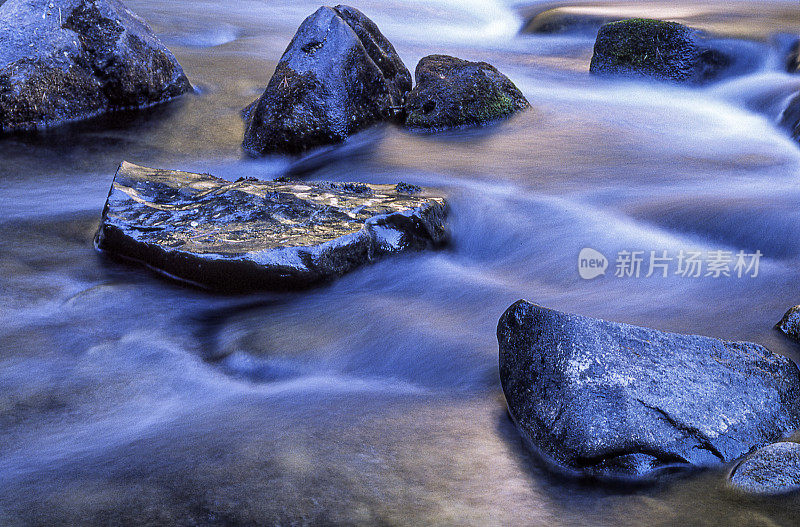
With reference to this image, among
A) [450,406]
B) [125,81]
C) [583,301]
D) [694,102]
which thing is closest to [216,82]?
[125,81]

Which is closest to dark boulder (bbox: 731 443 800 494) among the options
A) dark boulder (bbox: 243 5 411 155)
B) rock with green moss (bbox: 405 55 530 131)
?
dark boulder (bbox: 243 5 411 155)

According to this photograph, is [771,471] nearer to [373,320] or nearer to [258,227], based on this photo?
[373,320]

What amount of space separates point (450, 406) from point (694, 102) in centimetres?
669

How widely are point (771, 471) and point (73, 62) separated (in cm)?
697

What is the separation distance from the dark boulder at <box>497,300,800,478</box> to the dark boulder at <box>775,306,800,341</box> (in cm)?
64

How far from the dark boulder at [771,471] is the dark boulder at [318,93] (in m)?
4.86

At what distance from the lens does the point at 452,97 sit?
7281 millimetres

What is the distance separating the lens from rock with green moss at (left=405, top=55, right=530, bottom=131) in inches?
285

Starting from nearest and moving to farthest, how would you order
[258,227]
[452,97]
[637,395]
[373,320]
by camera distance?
[637,395], [373,320], [258,227], [452,97]

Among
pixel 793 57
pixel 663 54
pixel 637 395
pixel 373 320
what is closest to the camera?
pixel 637 395

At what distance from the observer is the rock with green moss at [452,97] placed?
7.23 metres

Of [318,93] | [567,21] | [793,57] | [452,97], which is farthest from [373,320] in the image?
[567,21]

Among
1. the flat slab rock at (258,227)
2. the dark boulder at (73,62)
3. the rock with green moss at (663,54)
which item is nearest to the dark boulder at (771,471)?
the flat slab rock at (258,227)

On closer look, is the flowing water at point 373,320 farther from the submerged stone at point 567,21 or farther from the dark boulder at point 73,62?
the submerged stone at point 567,21
